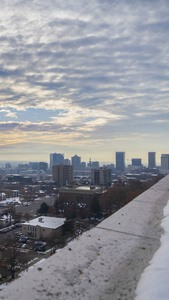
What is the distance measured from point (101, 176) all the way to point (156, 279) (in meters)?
43.0

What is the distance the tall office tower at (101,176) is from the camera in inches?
1721

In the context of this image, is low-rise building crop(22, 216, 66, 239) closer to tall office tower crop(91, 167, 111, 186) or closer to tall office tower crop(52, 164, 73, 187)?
tall office tower crop(91, 167, 111, 186)

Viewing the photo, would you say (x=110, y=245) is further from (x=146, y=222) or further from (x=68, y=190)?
(x=68, y=190)

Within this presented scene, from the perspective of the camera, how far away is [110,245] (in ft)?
5.03

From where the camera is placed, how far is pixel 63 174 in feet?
165

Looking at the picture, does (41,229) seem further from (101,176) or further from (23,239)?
(101,176)

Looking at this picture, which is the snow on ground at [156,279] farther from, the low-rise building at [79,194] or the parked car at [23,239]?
the low-rise building at [79,194]

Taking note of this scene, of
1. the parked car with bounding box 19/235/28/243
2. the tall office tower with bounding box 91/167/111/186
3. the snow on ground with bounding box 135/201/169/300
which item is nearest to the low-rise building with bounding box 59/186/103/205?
the parked car with bounding box 19/235/28/243

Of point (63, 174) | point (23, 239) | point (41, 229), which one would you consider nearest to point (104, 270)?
point (23, 239)

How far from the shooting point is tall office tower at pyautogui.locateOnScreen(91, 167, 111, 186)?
1721 inches

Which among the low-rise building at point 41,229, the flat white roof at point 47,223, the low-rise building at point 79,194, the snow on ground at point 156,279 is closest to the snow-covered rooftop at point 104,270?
the snow on ground at point 156,279

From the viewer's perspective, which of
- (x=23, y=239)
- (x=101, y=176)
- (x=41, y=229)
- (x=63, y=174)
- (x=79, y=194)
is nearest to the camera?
(x=23, y=239)

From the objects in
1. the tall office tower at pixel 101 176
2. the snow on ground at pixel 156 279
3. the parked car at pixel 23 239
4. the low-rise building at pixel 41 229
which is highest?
the snow on ground at pixel 156 279

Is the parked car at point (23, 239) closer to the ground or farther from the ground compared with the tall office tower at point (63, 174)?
closer to the ground
